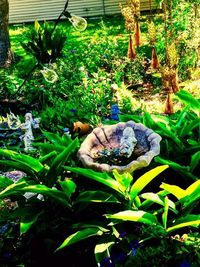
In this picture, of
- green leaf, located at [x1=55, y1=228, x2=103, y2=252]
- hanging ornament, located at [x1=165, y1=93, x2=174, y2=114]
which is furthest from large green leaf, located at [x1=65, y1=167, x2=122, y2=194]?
hanging ornament, located at [x1=165, y1=93, x2=174, y2=114]

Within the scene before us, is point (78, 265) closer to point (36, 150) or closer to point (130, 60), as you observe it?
point (36, 150)

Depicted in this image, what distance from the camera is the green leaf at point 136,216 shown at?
127 inches

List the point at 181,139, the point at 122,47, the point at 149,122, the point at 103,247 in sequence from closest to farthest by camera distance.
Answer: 1. the point at 103,247
2. the point at 181,139
3. the point at 149,122
4. the point at 122,47

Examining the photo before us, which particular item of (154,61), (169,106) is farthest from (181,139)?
(154,61)

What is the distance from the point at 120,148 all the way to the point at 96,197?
491mm

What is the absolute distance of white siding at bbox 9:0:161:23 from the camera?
14.8m

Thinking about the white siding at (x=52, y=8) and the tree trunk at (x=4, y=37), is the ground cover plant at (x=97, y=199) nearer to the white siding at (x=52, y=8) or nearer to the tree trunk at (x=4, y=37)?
the tree trunk at (x=4, y=37)

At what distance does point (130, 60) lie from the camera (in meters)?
8.58

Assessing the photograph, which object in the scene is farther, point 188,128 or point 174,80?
point 174,80

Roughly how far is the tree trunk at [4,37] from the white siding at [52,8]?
5.83 metres

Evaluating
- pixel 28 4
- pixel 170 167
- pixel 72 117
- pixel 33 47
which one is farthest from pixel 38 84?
pixel 28 4

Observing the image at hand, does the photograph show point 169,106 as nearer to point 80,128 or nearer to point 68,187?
point 80,128

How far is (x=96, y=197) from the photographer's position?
3561 millimetres

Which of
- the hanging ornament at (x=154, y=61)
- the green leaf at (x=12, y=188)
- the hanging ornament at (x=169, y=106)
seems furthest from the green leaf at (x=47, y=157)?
the hanging ornament at (x=154, y=61)
